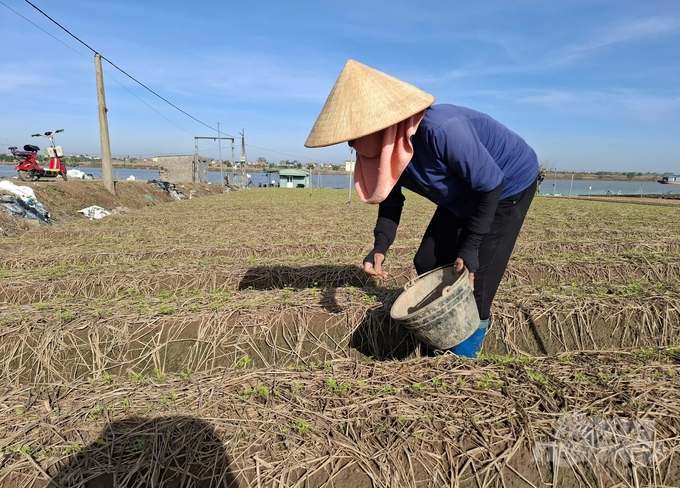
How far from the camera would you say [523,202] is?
2.75 meters

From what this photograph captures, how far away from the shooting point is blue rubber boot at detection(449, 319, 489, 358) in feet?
9.21

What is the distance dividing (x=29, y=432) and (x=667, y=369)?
3279 millimetres

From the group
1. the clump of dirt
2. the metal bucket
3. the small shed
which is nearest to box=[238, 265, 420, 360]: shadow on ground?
the metal bucket

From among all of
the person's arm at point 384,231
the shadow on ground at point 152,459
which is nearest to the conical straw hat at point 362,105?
the person's arm at point 384,231

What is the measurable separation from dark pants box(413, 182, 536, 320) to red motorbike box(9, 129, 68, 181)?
56.7 feet

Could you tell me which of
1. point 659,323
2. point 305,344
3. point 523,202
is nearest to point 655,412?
point 523,202

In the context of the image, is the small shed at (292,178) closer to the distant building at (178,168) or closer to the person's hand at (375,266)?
the distant building at (178,168)

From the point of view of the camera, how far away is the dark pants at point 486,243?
2.70 metres

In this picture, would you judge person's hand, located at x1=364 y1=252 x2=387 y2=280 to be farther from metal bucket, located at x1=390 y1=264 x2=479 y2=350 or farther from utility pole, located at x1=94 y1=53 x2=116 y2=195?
utility pole, located at x1=94 y1=53 x2=116 y2=195

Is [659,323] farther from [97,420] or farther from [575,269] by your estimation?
[97,420]

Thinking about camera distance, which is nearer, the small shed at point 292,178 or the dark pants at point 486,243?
the dark pants at point 486,243

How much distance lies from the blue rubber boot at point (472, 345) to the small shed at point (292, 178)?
52.3 meters

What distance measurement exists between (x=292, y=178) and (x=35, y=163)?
41.8 meters

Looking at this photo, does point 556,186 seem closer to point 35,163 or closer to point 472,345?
point 35,163
